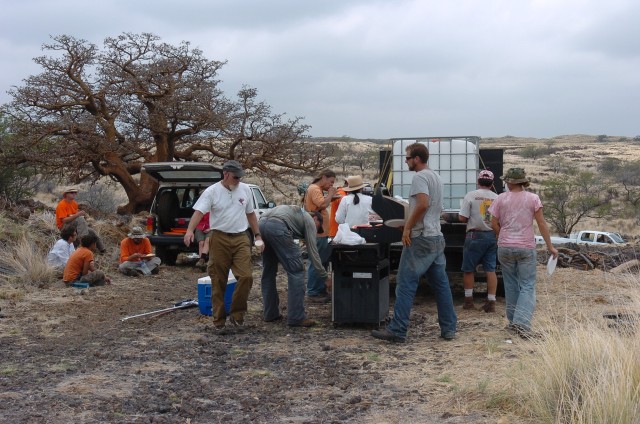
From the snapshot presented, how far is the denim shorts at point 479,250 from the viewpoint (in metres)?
9.02

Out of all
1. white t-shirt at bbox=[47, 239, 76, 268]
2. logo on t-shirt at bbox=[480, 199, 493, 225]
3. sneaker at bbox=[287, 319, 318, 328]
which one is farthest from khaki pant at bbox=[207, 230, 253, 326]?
white t-shirt at bbox=[47, 239, 76, 268]

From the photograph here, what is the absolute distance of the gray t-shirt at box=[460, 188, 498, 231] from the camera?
892 centimetres

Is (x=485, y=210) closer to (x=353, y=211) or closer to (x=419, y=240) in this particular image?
(x=353, y=211)

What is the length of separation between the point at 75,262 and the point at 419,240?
6.05m

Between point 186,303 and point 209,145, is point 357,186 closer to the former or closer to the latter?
point 186,303

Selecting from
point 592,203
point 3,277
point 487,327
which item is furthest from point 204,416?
point 592,203

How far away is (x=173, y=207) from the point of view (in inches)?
579

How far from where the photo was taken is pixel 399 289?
7.39 m

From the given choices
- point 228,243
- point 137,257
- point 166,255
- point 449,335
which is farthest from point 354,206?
point 166,255

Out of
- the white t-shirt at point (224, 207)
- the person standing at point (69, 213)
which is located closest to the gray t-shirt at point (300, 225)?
the white t-shirt at point (224, 207)

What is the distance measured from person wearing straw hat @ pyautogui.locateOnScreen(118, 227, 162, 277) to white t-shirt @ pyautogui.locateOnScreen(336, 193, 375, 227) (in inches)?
164

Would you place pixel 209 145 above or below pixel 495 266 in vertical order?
above

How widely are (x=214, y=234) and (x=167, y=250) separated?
660cm

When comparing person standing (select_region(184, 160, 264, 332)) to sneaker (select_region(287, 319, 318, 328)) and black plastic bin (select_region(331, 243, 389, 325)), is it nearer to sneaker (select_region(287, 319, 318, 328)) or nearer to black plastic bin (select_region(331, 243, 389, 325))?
sneaker (select_region(287, 319, 318, 328))
